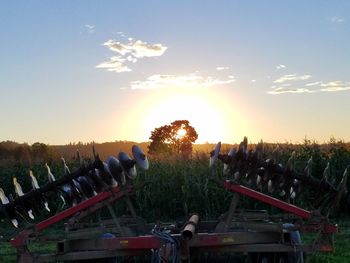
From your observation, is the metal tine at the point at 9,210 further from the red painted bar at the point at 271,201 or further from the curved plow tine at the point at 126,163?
the red painted bar at the point at 271,201

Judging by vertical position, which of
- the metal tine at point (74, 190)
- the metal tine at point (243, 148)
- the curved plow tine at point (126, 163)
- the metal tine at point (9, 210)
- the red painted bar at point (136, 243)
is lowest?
the red painted bar at point (136, 243)

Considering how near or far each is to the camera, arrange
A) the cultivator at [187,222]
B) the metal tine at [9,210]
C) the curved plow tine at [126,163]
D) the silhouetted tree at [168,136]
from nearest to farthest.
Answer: the cultivator at [187,222] → the curved plow tine at [126,163] → the metal tine at [9,210] → the silhouetted tree at [168,136]

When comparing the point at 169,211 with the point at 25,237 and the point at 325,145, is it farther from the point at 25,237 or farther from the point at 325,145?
the point at 25,237

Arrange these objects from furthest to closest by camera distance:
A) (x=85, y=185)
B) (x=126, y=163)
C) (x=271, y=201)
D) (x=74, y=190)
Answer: (x=74, y=190) → (x=85, y=185) → (x=126, y=163) → (x=271, y=201)

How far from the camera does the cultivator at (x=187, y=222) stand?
234 inches

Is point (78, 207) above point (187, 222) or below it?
above

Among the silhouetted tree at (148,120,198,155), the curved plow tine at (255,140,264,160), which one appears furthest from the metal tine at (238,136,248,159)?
the silhouetted tree at (148,120,198,155)

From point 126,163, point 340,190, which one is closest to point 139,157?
point 126,163

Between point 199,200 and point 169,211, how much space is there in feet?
2.84

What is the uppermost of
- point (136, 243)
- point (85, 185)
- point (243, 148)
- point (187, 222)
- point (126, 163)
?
point (243, 148)

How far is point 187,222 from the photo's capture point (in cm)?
679

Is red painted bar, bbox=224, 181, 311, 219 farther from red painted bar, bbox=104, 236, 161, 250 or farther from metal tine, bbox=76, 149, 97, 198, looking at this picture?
metal tine, bbox=76, 149, 97, 198

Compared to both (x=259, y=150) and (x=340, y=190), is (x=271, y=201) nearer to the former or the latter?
(x=259, y=150)

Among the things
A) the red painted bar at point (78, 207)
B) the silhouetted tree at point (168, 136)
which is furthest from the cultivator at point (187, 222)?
the silhouetted tree at point (168, 136)
